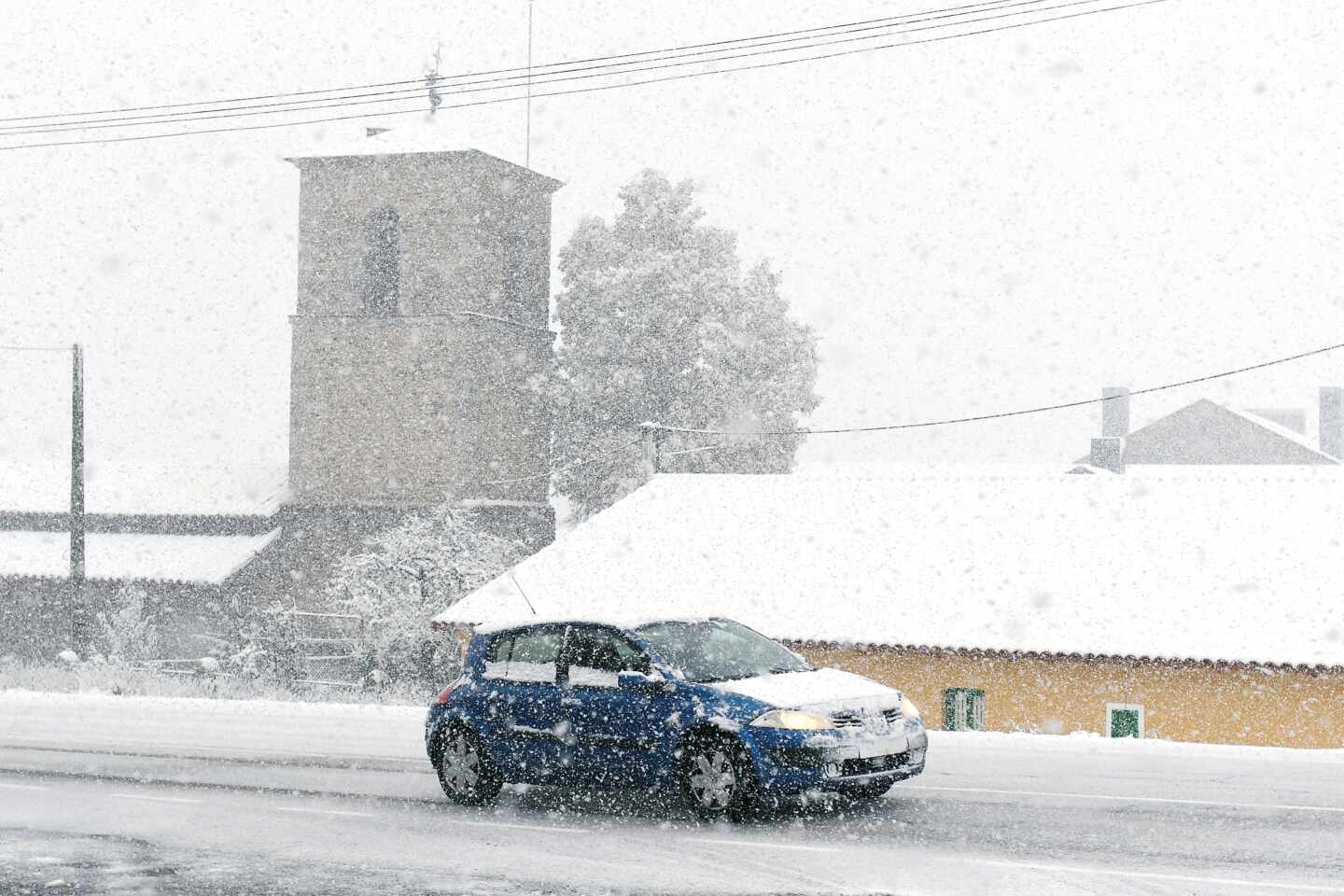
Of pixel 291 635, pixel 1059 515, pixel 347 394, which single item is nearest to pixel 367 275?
pixel 347 394

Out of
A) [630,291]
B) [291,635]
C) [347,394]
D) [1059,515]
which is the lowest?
[291,635]

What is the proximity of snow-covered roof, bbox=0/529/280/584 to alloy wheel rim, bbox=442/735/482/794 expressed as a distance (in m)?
39.6

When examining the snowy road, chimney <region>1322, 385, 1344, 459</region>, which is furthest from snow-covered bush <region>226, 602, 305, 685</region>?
chimney <region>1322, 385, 1344, 459</region>

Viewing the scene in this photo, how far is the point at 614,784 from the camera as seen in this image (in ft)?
41.9

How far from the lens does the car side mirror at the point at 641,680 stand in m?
12.6

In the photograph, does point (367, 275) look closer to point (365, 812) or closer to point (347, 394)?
point (347, 394)

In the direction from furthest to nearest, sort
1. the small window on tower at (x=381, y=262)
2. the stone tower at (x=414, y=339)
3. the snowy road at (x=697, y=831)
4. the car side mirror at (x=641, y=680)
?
the small window on tower at (x=381, y=262) → the stone tower at (x=414, y=339) → the car side mirror at (x=641, y=680) → the snowy road at (x=697, y=831)

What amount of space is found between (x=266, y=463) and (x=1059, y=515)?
33.6 meters

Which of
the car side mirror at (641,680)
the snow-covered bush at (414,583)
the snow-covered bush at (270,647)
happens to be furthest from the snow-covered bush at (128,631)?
the car side mirror at (641,680)

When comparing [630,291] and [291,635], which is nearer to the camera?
[291,635]

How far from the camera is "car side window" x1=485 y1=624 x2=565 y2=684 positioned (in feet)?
44.5

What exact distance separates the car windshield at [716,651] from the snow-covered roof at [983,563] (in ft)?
43.1

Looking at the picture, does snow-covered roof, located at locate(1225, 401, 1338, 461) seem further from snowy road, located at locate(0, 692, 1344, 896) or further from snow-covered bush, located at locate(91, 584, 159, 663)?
snowy road, located at locate(0, 692, 1344, 896)

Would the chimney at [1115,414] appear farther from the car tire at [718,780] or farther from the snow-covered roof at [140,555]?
the car tire at [718,780]
